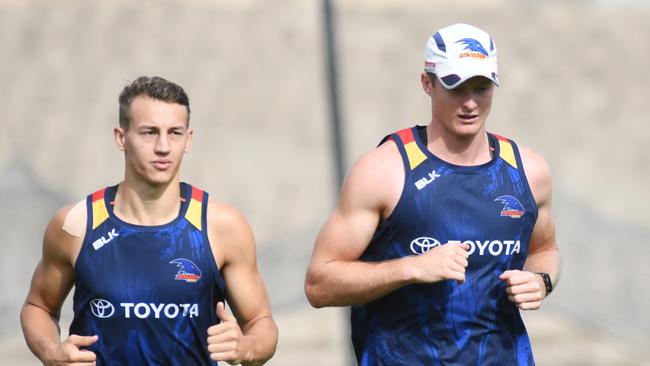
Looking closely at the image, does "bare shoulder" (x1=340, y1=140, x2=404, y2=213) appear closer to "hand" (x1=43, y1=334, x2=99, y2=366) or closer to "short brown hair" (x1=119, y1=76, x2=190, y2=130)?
"short brown hair" (x1=119, y1=76, x2=190, y2=130)

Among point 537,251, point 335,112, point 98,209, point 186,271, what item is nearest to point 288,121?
point 335,112

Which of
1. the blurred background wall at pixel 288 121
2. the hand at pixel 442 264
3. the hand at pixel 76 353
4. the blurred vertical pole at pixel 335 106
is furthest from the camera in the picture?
the blurred background wall at pixel 288 121

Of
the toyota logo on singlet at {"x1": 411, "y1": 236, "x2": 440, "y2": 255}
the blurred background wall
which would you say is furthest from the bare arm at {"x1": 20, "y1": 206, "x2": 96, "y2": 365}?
the blurred background wall

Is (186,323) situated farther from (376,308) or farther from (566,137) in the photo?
(566,137)

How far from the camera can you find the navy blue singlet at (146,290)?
14.9ft

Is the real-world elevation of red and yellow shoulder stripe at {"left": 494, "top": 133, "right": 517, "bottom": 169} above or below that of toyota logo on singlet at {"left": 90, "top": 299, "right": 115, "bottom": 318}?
above

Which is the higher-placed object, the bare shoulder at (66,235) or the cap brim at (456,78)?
the cap brim at (456,78)

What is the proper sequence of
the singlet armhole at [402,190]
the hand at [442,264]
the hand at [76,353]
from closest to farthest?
the hand at [442,264] < the hand at [76,353] < the singlet armhole at [402,190]

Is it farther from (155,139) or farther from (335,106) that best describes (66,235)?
(335,106)

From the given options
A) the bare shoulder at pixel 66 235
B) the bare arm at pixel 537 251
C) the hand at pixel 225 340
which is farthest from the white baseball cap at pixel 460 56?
the bare shoulder at pixel 66 235

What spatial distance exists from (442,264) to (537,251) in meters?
0.88

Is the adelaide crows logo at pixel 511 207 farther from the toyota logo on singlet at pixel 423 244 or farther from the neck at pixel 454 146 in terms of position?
the toyota logo on singlet at pixel 423 244

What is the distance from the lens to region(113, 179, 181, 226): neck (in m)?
4.62

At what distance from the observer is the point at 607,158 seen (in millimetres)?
8625
